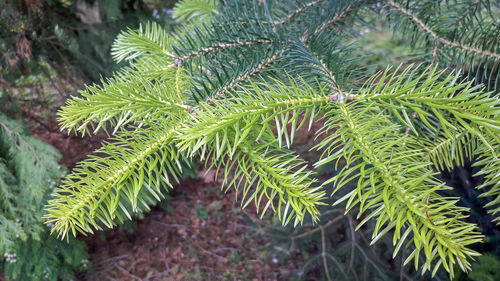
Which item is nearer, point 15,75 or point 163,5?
point 15,75

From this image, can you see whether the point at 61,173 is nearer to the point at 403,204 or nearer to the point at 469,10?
the point at 403,204

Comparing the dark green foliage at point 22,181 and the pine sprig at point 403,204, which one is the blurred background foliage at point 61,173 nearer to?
the dark green foliage at point 22,181

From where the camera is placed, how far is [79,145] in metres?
1.89

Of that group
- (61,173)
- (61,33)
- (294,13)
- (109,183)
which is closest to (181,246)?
(61,173)

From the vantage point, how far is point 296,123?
0.49 m

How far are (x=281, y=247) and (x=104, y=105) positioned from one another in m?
1.41

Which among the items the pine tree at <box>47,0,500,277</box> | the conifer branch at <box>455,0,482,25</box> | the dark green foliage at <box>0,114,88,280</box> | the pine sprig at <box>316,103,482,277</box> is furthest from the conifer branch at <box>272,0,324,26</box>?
the dark green foliage at <box>0,114,88,280</box>

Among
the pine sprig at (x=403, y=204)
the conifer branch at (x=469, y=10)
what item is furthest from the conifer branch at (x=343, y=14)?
the pine sprig at (x=403, y=204)

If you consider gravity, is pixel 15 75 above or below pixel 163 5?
below

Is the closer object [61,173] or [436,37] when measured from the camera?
[436,37]

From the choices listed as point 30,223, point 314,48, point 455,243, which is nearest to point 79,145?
point 30,223

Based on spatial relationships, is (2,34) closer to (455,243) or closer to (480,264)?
(455,243)

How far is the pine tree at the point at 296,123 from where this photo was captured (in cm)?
40

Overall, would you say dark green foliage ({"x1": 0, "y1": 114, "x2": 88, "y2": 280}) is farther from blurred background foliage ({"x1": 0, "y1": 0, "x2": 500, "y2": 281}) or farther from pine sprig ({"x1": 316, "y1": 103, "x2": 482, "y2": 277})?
pine sprig ({"x1": 316, "y1": 103, "x2": 482, "y2": 277})
